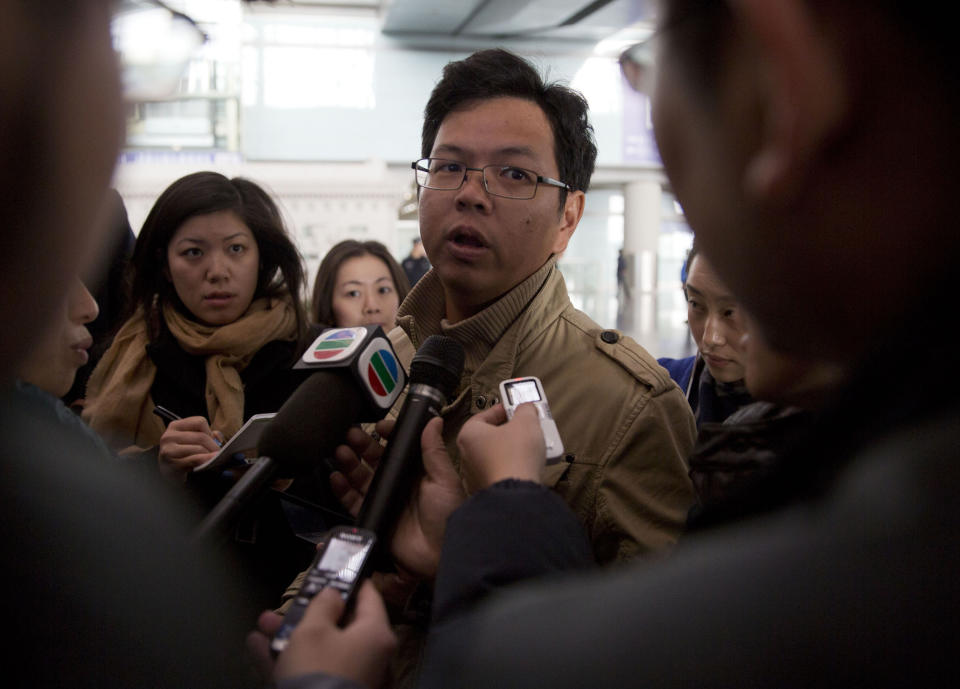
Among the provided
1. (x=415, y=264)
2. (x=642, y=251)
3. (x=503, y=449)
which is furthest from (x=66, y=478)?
(x=642, y=251)

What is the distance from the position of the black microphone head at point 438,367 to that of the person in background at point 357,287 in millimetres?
2056

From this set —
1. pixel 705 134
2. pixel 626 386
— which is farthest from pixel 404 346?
pixel 705 134

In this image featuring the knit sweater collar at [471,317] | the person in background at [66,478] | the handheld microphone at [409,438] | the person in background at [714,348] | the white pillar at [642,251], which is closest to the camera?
the person in background at [66,478]

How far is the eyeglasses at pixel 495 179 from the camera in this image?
1454mm

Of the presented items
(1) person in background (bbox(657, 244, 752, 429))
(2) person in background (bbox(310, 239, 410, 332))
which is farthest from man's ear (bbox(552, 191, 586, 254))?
(2) person in background (bbox(310, 239, 410, 332))

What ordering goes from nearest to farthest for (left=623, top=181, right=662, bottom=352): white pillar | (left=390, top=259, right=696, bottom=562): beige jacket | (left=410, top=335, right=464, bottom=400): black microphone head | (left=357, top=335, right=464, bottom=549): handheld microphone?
1. (left=357, top=335, right=464, bottom=549): handheld microphone
2. (left=410, top=335, right=464, bottom=400): black microphone head
3. (left=390, top=259, right=696, bottom=562): beige jacket
4. (left=623, top=181, right=662, bottom=352): white pillar

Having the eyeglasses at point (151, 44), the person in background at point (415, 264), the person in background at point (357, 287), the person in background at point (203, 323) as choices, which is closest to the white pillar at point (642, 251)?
the person in background at point (415, 264)

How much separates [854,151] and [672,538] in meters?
0.83

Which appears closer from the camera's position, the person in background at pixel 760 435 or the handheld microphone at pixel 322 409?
the person in background at pixel 760 435

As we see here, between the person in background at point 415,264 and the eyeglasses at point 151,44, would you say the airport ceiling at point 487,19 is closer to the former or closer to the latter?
the person in background at point 415,264

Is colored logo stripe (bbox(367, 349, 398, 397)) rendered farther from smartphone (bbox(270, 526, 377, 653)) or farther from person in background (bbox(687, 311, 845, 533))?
person in background (bbox(687, 311, 845, 533))

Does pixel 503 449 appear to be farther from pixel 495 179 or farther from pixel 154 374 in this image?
pixel 154 374

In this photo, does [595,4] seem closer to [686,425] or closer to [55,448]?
[686,425]

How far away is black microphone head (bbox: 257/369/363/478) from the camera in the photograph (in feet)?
2.93
